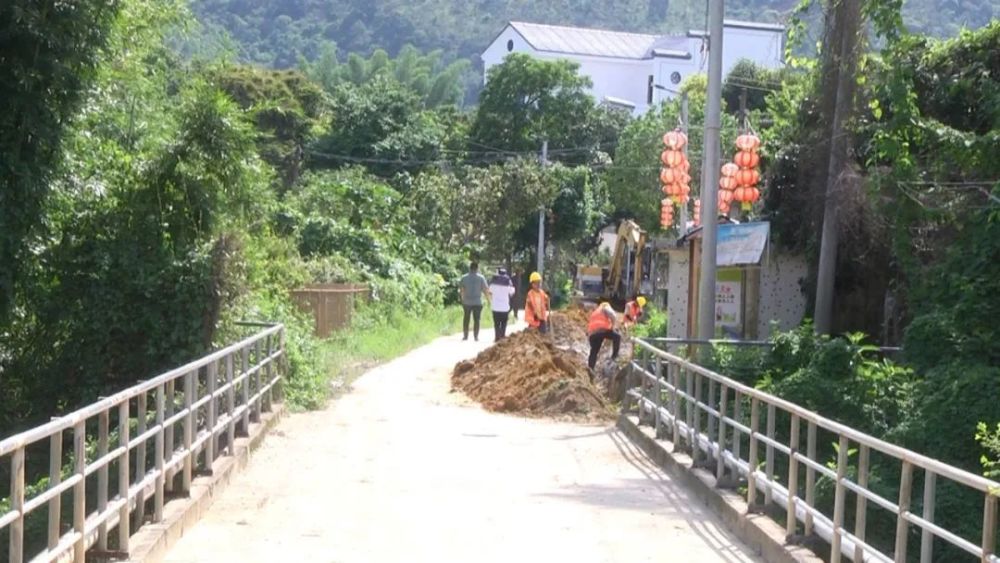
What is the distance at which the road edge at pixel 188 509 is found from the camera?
372 inches

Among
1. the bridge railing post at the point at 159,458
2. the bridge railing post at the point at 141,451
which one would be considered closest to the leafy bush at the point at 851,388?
the bridge railing post at the point at 159,458

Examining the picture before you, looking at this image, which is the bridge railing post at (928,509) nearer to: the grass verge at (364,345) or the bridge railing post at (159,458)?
the bridge railing post at (159,458)

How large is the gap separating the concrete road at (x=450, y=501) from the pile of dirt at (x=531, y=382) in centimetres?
106

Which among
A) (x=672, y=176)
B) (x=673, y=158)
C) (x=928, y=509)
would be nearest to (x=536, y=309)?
(x=672, y=176)

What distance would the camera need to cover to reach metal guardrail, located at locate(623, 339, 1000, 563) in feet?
23.8

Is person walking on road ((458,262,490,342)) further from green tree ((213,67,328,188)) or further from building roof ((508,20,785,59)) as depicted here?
building roof ((508,20,785,59))

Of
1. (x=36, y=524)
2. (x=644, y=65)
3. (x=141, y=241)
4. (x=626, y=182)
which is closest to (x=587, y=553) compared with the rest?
(x=36, y=524)

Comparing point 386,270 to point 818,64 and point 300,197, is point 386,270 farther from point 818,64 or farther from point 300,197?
point 818,64

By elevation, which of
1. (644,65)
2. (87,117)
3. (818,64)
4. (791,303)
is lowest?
(791,303)

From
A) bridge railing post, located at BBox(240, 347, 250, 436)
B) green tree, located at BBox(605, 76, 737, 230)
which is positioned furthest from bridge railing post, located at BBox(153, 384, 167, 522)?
green tree, located at BBox(605, 76, 737, 230)

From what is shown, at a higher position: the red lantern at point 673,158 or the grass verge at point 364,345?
the red lantern at point 673,158

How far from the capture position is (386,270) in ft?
139

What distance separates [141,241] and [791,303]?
11.9 metres

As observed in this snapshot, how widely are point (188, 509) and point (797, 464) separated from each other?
4562 mm
